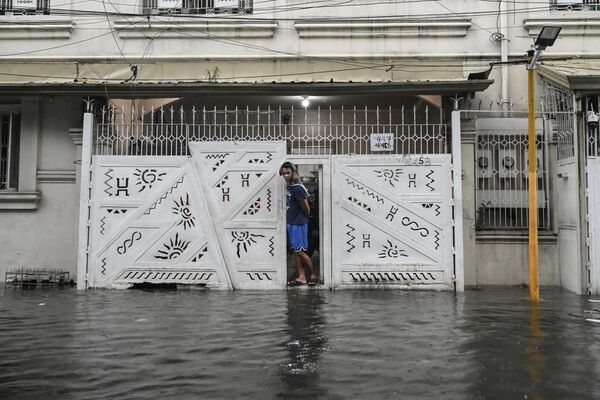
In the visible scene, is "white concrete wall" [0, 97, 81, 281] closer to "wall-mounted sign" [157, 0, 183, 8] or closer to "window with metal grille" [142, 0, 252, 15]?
"window with metal grille" [142, 0, 252, 15]

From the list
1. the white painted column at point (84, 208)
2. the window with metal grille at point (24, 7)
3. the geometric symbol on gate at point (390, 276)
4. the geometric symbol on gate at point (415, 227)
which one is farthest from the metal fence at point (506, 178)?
the window with metal grille at point (24, 7)

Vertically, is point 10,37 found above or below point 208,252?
above

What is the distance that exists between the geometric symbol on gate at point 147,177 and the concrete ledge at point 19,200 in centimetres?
210

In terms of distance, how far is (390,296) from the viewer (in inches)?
300

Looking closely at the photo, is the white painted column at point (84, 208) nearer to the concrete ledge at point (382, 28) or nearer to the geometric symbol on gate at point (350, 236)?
the geometric symbol on gate at point (350, 236)

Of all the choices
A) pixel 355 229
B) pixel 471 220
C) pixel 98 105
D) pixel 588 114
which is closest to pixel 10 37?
pixel 98 105

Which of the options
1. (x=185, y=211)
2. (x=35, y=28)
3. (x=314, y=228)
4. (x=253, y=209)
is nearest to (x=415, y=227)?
(x=314, y=228)

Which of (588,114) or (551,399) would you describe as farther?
(588,114)

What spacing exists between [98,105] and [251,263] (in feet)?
11.7

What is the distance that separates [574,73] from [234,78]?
17.0 ft

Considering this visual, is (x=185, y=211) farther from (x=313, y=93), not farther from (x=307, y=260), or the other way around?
(x=313, y=93)

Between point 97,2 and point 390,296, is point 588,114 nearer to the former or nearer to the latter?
point 390,296

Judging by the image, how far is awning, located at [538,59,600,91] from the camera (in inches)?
296

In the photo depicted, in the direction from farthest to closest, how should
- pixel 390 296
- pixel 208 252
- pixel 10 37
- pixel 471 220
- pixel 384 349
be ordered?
pixel 10 37
pixel 471 220
pixel 208 252
pixel 390 296
pixel 384 349
